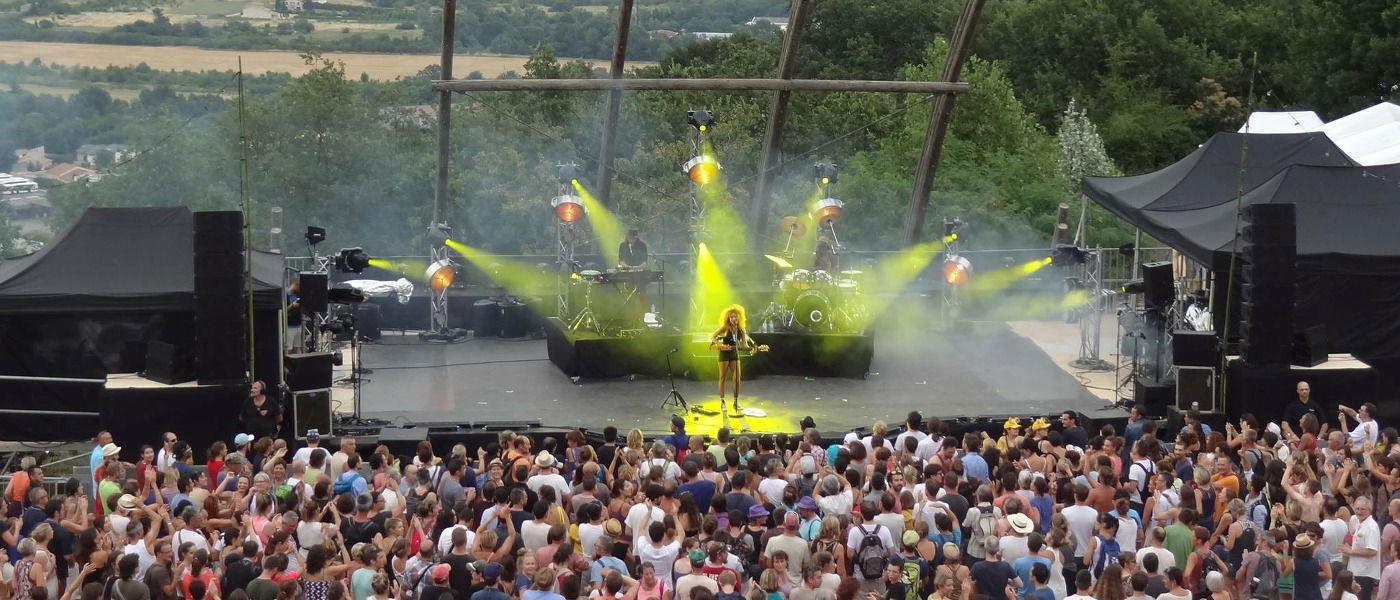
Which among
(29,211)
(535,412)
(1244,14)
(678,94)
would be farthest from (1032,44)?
(535,412)

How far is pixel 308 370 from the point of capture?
53.3ft

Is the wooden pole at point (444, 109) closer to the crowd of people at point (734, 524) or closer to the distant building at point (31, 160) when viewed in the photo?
the crowd of people at point (734, 524)

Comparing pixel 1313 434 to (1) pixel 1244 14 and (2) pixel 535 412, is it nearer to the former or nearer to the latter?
(2) pixel 535 412

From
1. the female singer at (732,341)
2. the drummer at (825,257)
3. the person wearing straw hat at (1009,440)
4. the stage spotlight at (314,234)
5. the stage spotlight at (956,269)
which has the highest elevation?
the stage spotlight at (314,234)

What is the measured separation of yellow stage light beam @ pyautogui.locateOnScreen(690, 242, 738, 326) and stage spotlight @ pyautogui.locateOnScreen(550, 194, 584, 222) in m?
1.52

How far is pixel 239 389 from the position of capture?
1600cm

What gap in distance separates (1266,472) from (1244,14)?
33.0 m

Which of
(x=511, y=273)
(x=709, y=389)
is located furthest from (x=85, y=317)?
(x=511, y=273)

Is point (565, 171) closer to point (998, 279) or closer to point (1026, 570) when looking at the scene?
point (998, 279)

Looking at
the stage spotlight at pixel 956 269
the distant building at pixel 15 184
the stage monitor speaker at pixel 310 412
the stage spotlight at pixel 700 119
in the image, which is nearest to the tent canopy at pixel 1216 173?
the stage spotlight at pixel 956 269

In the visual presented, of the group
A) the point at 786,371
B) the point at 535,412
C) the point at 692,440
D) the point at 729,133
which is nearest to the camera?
the point at 692,440

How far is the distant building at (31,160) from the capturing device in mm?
32125

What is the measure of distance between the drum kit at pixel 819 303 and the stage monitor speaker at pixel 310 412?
5898 millimetres

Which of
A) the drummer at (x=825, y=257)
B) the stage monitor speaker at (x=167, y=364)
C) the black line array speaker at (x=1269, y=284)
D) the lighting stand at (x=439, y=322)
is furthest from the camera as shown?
the lighting stand at (x=439, y=322)
